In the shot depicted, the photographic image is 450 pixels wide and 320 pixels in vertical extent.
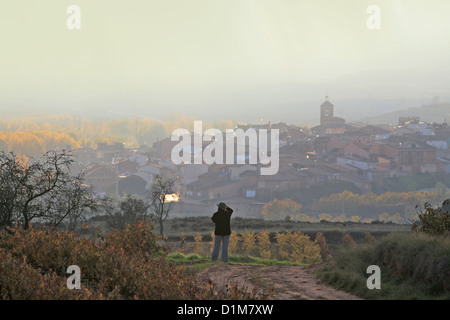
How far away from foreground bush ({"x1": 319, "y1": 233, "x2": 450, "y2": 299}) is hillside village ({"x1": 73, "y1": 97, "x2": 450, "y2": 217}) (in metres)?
77.9

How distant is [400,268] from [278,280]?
1.96 metres

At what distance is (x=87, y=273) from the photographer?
8.52 meters

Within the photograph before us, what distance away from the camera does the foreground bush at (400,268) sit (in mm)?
8070

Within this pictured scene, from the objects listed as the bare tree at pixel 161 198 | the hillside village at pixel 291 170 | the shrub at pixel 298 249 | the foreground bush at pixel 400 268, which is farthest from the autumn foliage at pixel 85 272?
the hillside village at pixel 291 170

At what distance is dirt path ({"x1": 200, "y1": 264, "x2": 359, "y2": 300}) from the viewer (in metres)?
8.42

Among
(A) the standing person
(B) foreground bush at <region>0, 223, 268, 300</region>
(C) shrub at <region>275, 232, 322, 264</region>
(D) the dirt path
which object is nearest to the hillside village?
(C) shrub at <region>275, 232, 322, 264</region>

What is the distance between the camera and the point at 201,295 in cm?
652

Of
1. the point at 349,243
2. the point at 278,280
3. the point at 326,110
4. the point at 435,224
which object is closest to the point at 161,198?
the point at 349,243

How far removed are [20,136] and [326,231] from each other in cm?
11686

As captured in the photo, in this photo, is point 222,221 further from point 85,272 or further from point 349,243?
point 349,243

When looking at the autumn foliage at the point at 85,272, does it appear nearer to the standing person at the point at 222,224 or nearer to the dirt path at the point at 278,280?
the dirt path at the point at 278,280

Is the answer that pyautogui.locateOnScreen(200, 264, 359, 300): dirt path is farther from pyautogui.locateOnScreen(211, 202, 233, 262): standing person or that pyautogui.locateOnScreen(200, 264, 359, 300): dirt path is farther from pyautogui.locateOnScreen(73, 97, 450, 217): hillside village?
pyautogui.locateOnScreen(73, 97, 450, 217): hillside village

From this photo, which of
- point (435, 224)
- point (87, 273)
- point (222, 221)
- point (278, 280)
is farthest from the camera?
point (222, 221)
